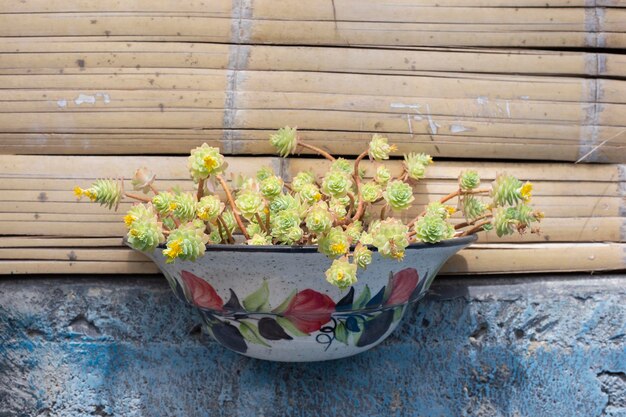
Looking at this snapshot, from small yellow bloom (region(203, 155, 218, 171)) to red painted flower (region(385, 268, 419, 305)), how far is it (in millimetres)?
387

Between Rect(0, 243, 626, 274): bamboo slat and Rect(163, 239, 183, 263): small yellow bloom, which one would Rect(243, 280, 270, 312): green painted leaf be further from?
Rect(0, 243, 626, 274): bamboo slat

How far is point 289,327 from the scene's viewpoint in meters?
1.37

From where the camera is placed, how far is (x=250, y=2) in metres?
1.54

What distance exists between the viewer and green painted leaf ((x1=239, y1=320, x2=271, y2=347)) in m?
1.39

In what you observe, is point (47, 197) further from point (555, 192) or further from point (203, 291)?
point (555, 192)

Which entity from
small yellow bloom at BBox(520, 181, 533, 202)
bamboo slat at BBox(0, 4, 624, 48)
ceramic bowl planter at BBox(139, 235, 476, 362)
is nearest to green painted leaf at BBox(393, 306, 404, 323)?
ceramic bowl planter at BBox(139, 235, 476, 362)

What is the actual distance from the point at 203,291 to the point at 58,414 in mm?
472

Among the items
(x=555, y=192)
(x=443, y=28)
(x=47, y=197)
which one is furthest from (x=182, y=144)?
(x=555, y=192)

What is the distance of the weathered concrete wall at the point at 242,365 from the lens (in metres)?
1.56

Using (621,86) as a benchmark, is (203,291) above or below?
below

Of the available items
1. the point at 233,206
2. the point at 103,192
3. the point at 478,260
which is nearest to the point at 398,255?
the point at 233,206

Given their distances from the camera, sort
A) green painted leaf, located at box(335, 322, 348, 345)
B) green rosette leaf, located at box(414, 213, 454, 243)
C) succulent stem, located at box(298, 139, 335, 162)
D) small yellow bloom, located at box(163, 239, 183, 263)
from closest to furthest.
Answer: small yellow bloom, located at box(163, 239, 183, 263) → green rosette leaf, located at box(414, 213, 454, 243) → green painted leaf, located at box(335, 322, 348, 345) → succulent stem, located at box(298, 139, 335, 162)

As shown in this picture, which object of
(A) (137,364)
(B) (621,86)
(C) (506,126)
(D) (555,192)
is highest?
(B) (621,86)

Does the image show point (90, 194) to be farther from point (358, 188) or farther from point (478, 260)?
point (478, 260)
